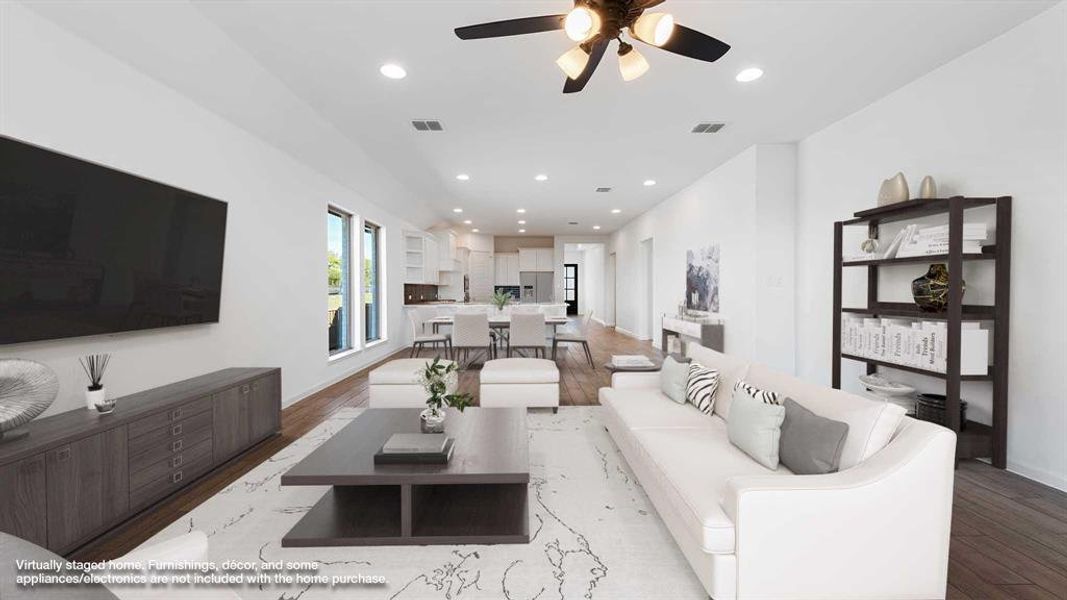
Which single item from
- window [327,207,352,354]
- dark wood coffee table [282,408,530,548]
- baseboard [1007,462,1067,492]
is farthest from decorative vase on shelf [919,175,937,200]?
window [327,207,352,354]

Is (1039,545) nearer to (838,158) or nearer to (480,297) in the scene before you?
(838,158)

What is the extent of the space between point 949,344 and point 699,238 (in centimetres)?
394

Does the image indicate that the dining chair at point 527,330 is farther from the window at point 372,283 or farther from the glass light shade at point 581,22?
the glass light shade at point 581,22

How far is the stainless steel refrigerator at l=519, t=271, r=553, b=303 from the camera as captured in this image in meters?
12.8

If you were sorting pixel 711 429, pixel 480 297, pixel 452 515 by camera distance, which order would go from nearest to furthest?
pixel 452 515, pixel 711 429, pixel 480 297

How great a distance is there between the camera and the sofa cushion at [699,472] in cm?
151

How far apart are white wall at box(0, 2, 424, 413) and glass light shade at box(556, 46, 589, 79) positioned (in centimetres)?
265

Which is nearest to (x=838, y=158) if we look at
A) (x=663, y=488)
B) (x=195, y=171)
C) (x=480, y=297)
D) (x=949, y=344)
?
(x=949, y=344)

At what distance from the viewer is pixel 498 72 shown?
3250 millimetres

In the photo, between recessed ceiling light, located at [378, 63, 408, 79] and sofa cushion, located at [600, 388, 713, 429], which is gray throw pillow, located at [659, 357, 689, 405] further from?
recessed ceiling light, located at [378, 63, 408, 79]

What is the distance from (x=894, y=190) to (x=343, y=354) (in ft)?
20.5

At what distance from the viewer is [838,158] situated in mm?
4246

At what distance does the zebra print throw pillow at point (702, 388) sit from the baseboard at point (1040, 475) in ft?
6.51

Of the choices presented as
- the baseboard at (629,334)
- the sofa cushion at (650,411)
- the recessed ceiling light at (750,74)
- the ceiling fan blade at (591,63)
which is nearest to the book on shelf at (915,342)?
the sofa cushion at (650,411)
